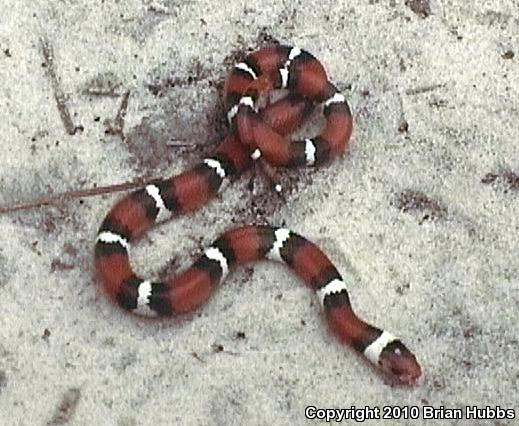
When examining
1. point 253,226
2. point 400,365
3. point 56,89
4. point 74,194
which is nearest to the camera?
point 400,365

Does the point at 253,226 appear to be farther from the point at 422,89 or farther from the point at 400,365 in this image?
the point at 422,89

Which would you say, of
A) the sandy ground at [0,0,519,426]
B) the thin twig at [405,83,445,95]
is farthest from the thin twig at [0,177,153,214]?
the thin twig at [405,83,445,95]

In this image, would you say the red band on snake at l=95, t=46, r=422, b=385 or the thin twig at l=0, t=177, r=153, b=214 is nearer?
the red band on snake at l=95, t=46, r=422, b=385

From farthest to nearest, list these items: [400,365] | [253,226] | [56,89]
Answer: [56,89] < [253,226] < [400,365]

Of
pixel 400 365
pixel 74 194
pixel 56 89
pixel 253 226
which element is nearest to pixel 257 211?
pixel 253 226

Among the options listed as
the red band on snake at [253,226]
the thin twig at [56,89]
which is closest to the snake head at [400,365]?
the red band on snake at [253,226]

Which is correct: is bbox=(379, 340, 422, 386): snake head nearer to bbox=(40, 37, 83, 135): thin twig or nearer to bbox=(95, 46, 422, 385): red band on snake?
bbox=(95, 46, 422, 385): red band on snake

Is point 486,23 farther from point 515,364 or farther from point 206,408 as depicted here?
point 206,408
